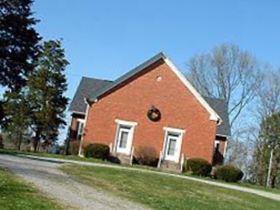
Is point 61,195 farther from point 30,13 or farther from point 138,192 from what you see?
point 30,13

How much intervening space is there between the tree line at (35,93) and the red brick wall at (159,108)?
6.39 m

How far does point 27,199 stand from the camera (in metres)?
13.4

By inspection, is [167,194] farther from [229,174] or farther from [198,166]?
[198,166]

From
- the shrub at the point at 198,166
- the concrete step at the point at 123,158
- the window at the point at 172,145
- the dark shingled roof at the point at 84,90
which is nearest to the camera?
the shrub at the point at 198,166

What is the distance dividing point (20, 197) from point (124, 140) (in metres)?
30.8

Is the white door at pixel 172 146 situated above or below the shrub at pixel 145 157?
above

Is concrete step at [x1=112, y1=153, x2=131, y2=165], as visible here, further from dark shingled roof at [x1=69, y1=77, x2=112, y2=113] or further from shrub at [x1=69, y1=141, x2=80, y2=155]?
dark shingled roof at [x1=69, y1=77, x2=112, y2=113]

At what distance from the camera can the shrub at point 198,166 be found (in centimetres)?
4259

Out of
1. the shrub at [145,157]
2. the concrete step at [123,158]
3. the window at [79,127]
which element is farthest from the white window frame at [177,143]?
the window at [79,127]

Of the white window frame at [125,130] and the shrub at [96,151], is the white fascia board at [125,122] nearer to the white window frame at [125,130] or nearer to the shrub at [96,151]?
the white window frame at [125,130]

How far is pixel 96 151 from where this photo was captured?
138ft

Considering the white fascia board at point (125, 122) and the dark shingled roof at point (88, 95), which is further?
the dark shingled roof at point (88, 95)

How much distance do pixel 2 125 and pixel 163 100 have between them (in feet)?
43.9

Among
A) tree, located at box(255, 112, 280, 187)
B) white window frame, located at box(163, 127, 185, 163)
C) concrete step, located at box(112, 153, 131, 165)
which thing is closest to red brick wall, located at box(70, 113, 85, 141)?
concrete step, located at box(112, 153, 131, 165)
